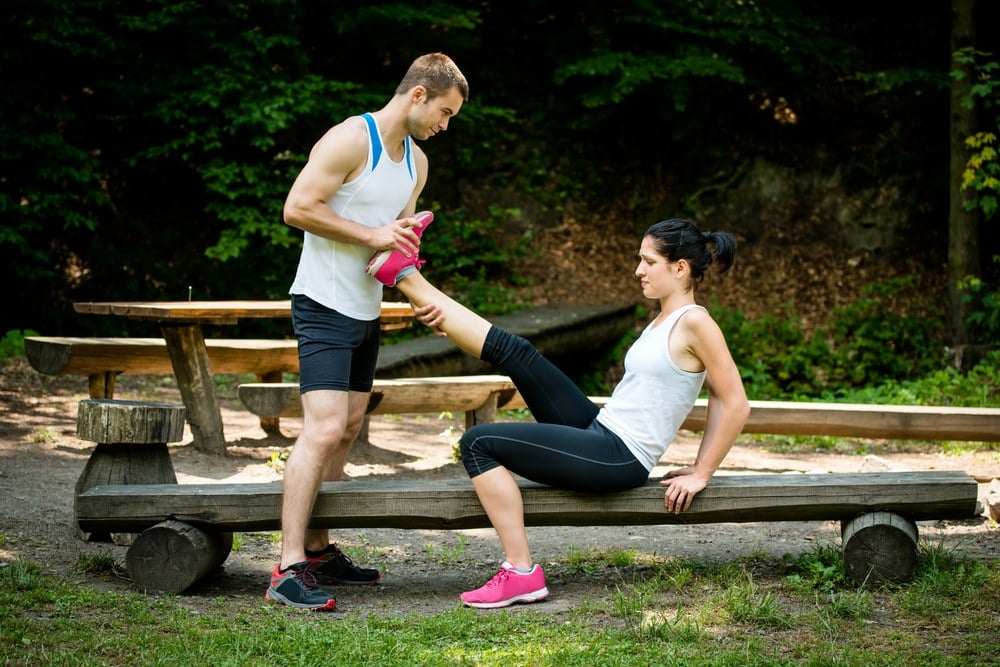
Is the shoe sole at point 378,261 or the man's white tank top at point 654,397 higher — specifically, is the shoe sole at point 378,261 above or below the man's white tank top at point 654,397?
above

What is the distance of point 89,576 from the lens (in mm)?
4242

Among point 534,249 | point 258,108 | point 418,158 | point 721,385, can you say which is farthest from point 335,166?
point 534,249

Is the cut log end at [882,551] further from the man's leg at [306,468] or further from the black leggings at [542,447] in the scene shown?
the man's leg at [306,468]

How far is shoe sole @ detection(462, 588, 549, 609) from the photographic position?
385cm

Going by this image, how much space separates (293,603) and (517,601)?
87 centimetres

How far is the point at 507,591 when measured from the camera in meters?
3.87

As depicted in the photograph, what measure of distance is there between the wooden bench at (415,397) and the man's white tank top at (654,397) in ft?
8.52

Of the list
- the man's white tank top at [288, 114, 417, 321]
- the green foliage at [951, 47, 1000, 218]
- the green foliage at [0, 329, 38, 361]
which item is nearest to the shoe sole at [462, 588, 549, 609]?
the man's white tank top at [288, 114, 417, 321]

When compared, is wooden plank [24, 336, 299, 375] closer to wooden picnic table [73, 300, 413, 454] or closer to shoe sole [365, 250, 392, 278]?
wooden picnic table [73, 300, 413, 454]

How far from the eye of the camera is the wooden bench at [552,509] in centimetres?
397

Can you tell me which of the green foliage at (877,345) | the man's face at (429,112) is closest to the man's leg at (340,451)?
the man's face at (429,112)

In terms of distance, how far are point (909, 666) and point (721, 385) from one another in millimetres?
1200

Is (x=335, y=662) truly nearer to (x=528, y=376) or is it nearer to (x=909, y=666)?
(x=528, y=376)

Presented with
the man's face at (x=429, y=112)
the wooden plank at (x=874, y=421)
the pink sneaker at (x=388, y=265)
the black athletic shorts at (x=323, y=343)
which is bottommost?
the wooden plank at (x=874, y=421)
